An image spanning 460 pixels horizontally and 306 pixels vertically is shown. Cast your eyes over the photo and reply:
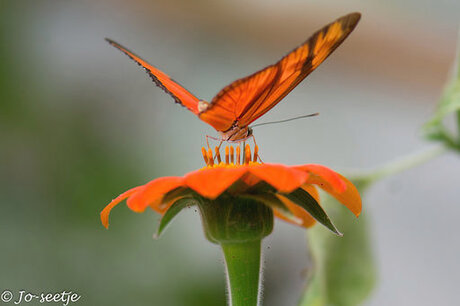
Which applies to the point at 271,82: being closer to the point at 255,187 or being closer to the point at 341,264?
the point at 255,187

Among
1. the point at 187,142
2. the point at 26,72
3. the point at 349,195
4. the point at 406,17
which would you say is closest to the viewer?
the point at 349,195

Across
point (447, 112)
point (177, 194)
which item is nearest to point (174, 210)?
point (177, 194)

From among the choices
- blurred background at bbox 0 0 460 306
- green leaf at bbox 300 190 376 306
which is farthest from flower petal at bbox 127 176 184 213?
blurred background at bbox 0 0 460 306

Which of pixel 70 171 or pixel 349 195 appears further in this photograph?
pixel 70 171

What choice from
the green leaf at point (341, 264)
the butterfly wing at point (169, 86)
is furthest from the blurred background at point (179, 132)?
the butterfly wing at point (169, 86)

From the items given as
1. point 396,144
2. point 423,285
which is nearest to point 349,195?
point 423,285

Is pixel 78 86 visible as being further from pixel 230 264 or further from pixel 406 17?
pixel 230 264
